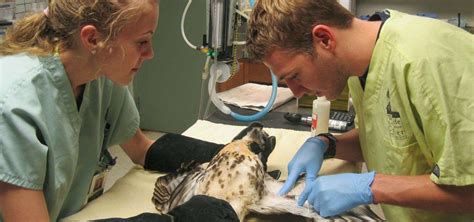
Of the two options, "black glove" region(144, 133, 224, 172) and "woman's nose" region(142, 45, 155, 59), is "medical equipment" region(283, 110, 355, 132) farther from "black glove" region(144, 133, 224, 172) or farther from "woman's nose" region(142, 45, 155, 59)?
"woman's nose" region(142, 45, 155, 59)

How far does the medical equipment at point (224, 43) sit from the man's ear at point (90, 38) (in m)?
0.87

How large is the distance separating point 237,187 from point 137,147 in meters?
0.48

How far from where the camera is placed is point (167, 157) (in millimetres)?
1506

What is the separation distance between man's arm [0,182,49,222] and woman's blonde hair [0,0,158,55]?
0.34m

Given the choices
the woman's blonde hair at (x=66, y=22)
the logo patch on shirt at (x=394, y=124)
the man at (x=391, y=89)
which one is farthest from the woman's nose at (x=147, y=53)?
the logo patch on shirt at (x=394, y=124)

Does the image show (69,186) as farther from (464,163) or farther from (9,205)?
(464,163)

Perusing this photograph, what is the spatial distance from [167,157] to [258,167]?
0.35 m

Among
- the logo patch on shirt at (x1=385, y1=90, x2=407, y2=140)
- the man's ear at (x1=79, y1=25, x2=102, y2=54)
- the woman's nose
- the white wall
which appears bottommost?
the logo patch on shirt at (x1=385, y1=90, x2=407, y2=140)

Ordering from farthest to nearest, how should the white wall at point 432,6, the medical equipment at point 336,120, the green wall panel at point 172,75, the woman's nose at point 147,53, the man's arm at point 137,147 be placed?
the green wall panel at point 172,75 → the white wall at point 432,6 → the medical equipment at point 336,120 → the man's arm at point 137,147 → the woman's nose at point 147,53

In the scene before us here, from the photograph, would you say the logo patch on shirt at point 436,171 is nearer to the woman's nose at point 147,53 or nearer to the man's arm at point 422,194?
the man's arm at point 422,194

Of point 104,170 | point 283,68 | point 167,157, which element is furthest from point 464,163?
point 104,170

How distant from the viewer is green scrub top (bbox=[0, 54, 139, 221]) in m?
1.00

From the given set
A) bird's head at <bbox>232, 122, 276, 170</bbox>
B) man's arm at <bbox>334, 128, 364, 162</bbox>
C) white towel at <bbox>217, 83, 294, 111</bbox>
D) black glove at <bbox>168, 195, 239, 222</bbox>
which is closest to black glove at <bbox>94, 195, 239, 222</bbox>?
black glove at <bbox>168, 195, 239, 222</bbox>

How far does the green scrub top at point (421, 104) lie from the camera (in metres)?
1.00
